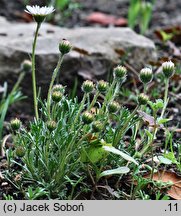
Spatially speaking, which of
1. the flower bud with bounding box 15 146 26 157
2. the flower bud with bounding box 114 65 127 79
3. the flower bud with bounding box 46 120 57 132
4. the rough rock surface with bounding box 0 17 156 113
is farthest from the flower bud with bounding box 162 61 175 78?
the rough rock surface with bounding box 0 17 156 113

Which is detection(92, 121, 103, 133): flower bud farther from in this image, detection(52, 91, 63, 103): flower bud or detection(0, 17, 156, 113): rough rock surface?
detection(0, 17, 156, 113): rough rock surface

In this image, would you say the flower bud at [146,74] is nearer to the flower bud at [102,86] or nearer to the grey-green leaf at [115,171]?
the flower bud at [102,86]


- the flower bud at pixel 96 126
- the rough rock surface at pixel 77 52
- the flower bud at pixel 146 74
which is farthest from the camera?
the rough rock surface at pixel 77 52

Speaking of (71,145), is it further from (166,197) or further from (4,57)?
(4,57)

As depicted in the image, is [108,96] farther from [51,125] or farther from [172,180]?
[172,180]

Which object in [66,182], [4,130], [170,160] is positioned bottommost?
[4,130]

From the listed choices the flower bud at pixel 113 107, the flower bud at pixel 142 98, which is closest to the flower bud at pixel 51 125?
the flower bud at pixel 113 107

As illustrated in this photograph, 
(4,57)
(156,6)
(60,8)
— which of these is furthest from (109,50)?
(156,6)
